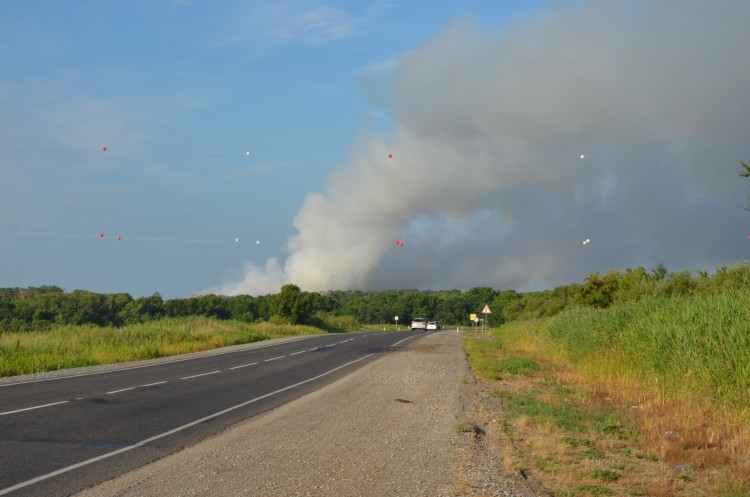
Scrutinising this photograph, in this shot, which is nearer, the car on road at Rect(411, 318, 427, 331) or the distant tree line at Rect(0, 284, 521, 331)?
the distant tree line at Rect(0, 284, 521, 331)

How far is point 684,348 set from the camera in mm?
15953

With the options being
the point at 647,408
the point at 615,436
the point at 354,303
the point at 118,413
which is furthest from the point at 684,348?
the point at 354,303

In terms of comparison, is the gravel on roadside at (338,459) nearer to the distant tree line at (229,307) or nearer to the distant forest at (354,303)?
the distant forest at (354,303)

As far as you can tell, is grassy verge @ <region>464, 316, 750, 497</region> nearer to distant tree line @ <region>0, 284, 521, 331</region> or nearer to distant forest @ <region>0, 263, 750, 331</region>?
distant forest @ <region>0, 263, 750, 331</region>

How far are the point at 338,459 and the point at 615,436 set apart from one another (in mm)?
5443

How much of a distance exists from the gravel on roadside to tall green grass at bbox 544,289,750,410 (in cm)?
455

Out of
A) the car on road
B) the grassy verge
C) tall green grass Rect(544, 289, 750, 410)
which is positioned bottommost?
the grassy verge

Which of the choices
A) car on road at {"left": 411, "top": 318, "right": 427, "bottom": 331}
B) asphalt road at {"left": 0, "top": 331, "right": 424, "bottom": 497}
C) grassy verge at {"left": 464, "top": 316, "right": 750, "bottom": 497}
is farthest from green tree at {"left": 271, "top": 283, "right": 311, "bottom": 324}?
grassy verge at {"left": 464, "top": 316, "right": 750, "bottom": 497}

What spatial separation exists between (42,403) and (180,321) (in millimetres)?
35298

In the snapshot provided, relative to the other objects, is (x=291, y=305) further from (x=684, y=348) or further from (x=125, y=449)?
(x=125, y=449)

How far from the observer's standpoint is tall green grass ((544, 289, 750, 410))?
44.9 ft

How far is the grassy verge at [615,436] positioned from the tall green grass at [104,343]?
1575 centimetres

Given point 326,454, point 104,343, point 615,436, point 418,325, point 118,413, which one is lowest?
point 615,436

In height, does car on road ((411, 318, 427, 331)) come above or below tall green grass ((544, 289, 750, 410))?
below
